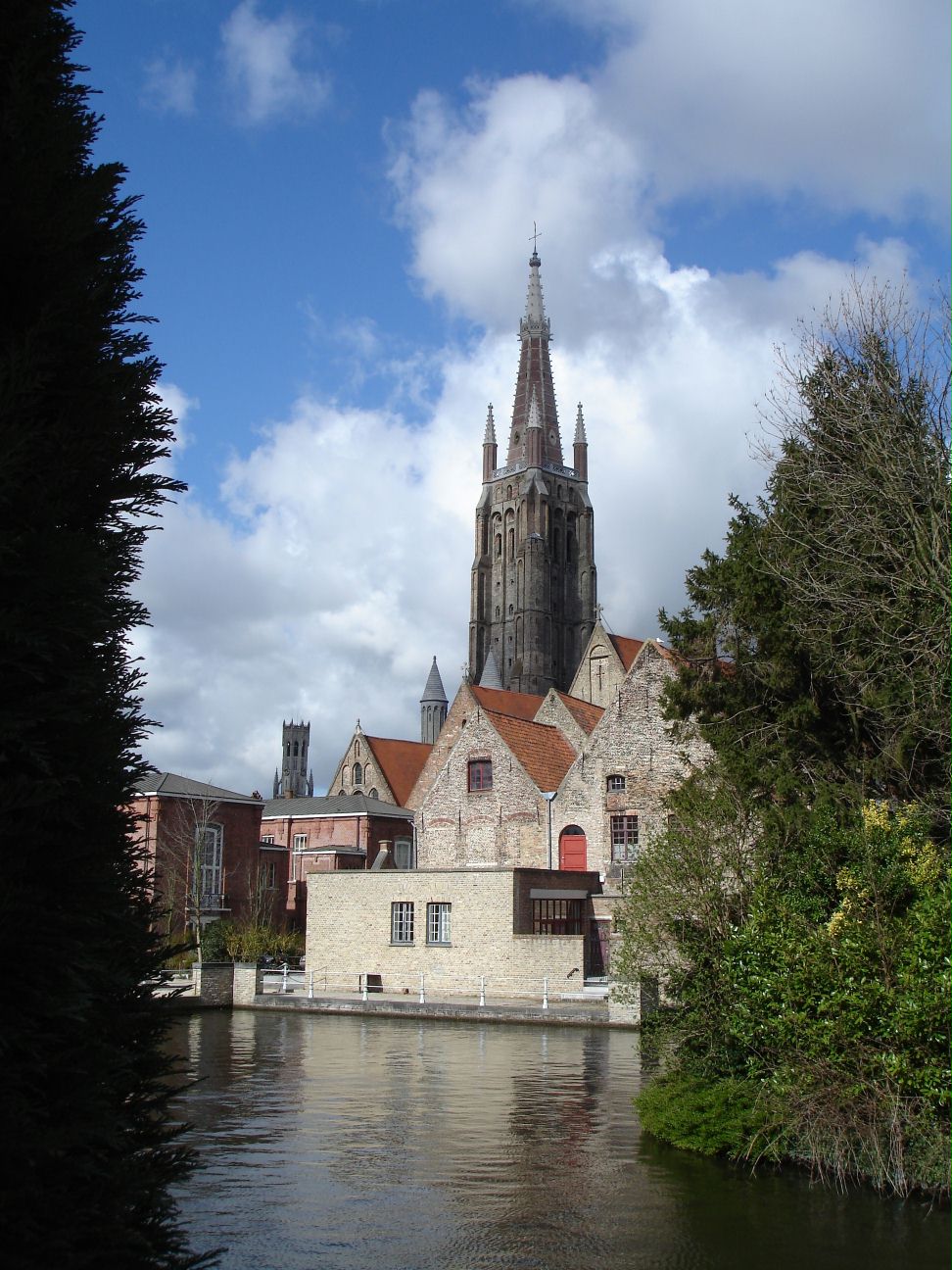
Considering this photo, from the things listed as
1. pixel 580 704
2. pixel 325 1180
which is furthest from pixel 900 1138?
pixel 580 704

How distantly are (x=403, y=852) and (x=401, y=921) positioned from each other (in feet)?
78.0

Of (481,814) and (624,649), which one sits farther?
(624,649)

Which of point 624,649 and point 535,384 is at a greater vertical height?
point 535,384

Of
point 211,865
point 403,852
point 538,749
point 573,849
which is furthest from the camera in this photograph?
point 403,852

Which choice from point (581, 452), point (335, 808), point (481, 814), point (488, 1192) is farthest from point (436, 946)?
point (581, 452)

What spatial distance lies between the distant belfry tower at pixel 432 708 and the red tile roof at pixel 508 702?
39.9 meters

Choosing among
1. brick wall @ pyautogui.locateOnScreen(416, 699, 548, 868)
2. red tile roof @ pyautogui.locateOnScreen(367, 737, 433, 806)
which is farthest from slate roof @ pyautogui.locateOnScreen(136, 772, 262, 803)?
red tile roof @ pyautogui.locateOnScreen(367, 737, 433, 806)

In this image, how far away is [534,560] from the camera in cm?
10750

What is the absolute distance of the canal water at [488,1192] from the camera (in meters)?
9.62

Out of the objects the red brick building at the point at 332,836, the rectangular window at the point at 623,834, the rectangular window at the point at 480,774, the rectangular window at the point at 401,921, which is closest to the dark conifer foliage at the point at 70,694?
the rectangular window at the point at 401,921

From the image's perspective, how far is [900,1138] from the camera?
11.4m

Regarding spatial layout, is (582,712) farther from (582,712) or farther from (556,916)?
(556,916)

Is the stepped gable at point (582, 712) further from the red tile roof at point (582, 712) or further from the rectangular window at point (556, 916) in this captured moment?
the rectangular window at point (556, 916)

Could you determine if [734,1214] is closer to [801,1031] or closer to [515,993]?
[801,1031]
